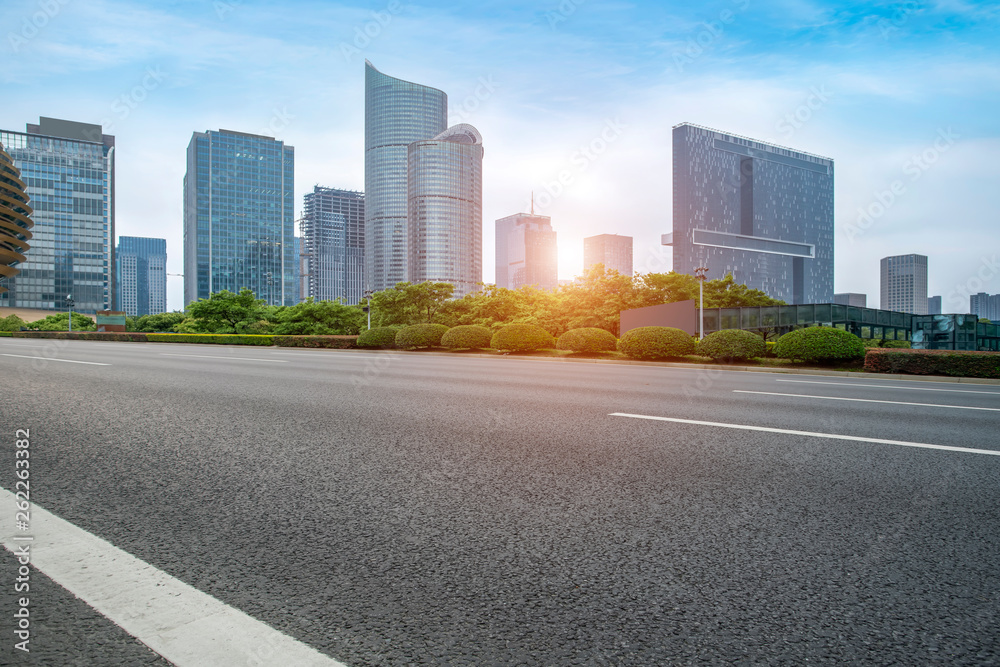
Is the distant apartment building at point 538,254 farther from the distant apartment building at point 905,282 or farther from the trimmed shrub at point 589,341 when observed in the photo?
the trimmed shrub at point 589,341

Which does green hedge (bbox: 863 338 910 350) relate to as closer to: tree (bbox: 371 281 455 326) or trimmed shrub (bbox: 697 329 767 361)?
trimmed shrub (bbox: 697 329 767 361)

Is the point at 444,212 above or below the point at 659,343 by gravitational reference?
above

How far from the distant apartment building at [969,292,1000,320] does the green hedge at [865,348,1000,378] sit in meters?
186

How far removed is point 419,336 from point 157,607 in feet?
85.5

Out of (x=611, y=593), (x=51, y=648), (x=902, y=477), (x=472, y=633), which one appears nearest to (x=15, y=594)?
(x=51, y=648)

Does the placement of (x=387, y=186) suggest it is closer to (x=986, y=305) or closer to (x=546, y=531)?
(x=986, y=305)

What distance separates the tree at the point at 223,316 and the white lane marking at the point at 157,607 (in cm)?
4838

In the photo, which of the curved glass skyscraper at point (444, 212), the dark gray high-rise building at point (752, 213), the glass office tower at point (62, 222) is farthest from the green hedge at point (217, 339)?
the dark gray high-rise building at point (752, 213)

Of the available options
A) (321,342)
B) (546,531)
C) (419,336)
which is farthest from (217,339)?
(546,531)

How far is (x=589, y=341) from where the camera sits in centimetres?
2370

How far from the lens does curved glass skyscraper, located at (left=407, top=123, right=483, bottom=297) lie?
5999 inches

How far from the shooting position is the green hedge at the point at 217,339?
35.7 meters

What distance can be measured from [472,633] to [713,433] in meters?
4.05

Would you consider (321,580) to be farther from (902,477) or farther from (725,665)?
(902,477)
